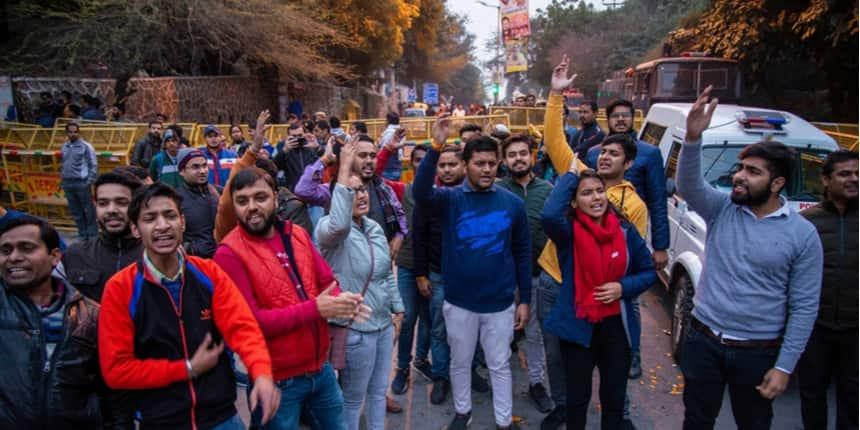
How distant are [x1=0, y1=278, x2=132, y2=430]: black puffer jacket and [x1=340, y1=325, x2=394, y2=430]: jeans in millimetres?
1167

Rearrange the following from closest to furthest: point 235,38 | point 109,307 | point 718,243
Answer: point 109,307, point 718,243, point 235,38

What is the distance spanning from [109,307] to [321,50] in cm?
2323

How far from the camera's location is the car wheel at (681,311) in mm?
4758

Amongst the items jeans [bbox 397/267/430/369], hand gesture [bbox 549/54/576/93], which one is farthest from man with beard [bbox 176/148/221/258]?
hand gesture [bbox 549/54/576/93]

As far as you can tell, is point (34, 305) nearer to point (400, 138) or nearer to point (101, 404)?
point (101, 404)

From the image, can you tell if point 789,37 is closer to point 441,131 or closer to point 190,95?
point 441,131

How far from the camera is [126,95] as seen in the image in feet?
51.8

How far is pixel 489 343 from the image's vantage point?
141 inches

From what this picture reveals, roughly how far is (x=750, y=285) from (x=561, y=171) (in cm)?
162

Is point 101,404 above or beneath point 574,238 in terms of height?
beneath

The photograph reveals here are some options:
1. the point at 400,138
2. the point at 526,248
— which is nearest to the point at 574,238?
Answer: the point at 526,248

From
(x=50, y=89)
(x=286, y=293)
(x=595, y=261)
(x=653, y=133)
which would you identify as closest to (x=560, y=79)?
(x=595, y=261)

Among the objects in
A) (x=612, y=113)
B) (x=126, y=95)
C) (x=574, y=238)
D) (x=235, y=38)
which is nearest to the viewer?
(x=574, y=238)

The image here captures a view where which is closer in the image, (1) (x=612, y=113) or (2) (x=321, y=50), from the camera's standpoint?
(1) (x=612, y=113)
